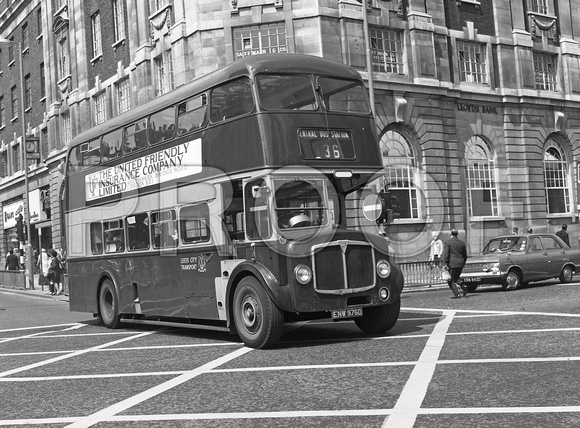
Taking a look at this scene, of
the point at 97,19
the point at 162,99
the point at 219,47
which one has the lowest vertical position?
the point at 162,99

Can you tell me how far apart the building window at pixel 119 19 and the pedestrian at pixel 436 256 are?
1649 centimetres

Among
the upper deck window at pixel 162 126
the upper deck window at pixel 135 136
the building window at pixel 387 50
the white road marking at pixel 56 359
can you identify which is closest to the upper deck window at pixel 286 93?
the upper deck window at pixel 162 126

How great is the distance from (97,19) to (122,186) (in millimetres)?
25309

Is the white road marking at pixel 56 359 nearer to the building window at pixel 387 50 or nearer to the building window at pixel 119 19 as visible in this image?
the building window at pixel 387 50

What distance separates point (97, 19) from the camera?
37562mm

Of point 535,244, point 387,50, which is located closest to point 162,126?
point 535,244

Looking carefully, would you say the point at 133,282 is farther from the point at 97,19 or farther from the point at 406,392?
the point at 97,19

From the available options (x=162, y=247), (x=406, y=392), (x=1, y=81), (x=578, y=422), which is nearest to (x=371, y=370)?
(x=406, y=392)

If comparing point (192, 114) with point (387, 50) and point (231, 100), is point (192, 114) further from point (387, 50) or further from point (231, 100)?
point (387, 50)

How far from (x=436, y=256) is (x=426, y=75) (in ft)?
25.0

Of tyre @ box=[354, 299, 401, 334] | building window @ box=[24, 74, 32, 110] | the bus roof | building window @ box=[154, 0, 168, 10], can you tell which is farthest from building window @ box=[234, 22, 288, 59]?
building window @ box=[24, 74, 32, 110]

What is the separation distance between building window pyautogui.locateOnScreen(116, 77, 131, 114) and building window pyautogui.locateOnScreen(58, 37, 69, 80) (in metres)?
7.39

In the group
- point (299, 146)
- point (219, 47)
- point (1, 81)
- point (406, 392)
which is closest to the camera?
point (406, 392)

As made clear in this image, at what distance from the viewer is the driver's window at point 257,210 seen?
1081 cm
